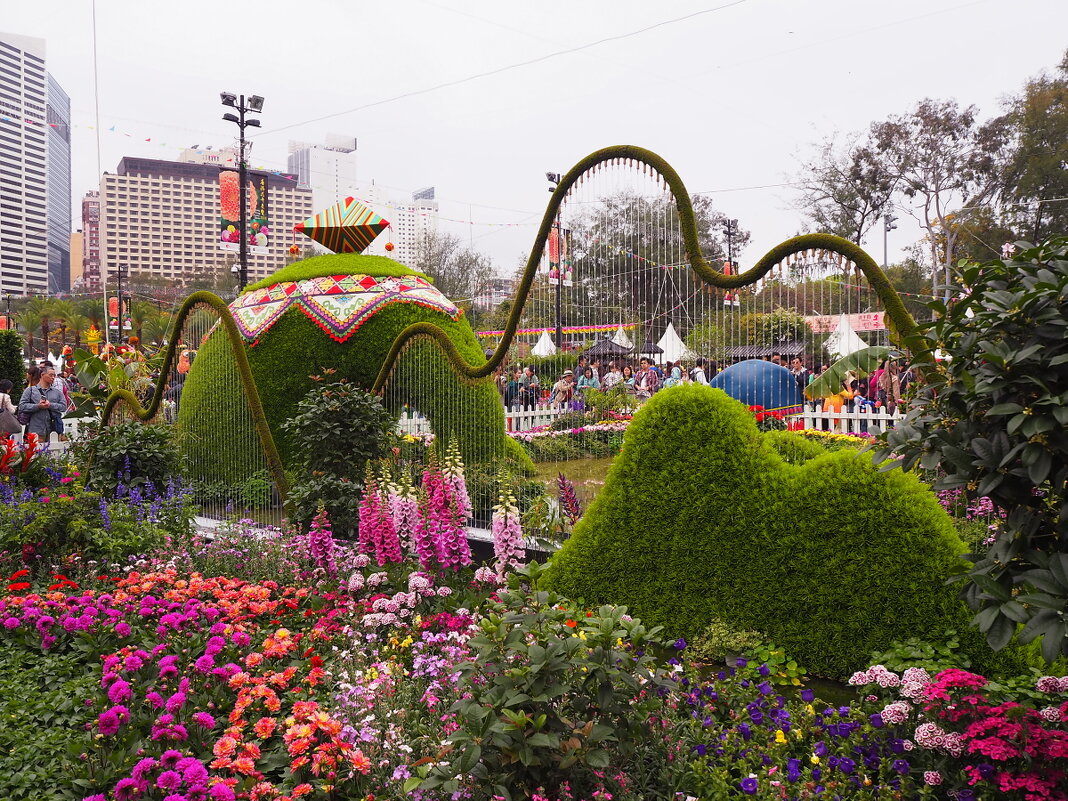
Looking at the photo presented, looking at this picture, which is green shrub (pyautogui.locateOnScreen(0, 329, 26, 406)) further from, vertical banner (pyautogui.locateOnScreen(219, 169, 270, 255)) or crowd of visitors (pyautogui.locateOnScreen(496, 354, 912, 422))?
crowd of visitors (pyautogui.locateOnScreen(496, 354, 912, 422))

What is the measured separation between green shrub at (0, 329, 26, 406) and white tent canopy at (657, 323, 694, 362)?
605 inches

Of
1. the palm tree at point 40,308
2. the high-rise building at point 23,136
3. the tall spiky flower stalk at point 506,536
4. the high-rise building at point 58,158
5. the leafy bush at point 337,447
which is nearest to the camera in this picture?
the tall spiky flower stalk at point 506,536

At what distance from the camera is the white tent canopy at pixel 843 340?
13.4 feet

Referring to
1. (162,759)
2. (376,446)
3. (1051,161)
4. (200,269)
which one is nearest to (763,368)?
(376,446)

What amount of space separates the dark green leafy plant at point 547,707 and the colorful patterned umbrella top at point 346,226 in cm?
736

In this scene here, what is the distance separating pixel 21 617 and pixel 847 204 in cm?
3401

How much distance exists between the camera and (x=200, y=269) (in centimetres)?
6278

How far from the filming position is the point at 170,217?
59.1 meters

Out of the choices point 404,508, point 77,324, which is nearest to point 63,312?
point 77,324

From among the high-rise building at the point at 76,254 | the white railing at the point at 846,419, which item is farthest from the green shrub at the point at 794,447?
the high-rise building at the point at 76,254

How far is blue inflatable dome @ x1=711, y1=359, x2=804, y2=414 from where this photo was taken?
4730 millimetres

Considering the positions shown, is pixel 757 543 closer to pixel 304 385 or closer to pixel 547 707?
pixel 547 707

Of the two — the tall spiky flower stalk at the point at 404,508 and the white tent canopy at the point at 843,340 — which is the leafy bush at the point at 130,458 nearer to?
the tall spiky flower stalk at the point at 404,508

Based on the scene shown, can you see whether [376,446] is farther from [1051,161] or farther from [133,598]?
[1051,161]
